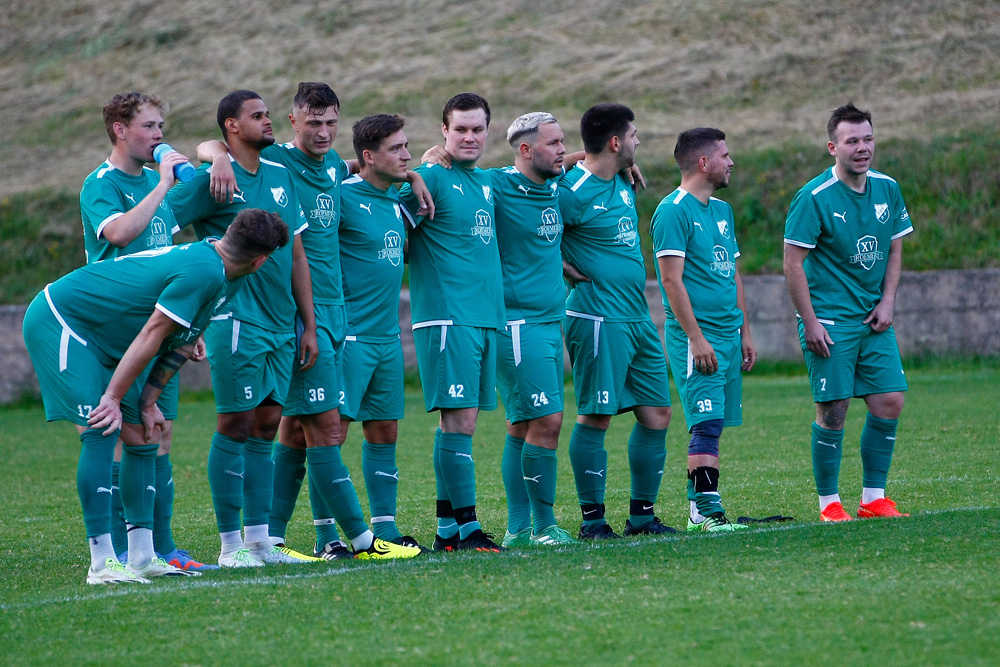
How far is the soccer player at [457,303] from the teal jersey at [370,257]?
0.13 meters

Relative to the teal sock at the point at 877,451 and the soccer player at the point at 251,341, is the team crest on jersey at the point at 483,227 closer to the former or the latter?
the soccer player at the point at 251,341

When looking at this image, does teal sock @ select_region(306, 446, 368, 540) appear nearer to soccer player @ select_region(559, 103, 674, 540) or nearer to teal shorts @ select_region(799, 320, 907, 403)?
soccer player @ select_region(559, 103, 674, 540)

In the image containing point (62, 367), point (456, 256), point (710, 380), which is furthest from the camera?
point (710, 380)

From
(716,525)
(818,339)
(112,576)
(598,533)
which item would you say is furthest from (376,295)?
(818,339)

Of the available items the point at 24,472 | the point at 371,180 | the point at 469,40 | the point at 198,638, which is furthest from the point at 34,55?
the point at 198,638

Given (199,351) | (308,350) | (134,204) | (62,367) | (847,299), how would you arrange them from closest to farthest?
1. (62,367)
2. (134,204)
3. (308,350)
4. (199,351)
5. (847,299)

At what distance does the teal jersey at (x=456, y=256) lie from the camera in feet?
20.6

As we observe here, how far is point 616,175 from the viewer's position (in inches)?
273

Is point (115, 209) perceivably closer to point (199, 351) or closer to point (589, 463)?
point (199, 351)

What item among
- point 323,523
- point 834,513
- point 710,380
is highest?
point 710,380

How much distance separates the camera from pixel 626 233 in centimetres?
678

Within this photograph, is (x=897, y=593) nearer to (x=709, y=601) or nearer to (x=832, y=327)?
(x=709, y=601)

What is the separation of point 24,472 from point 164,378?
571 centimetres

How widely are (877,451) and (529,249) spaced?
2.30m
